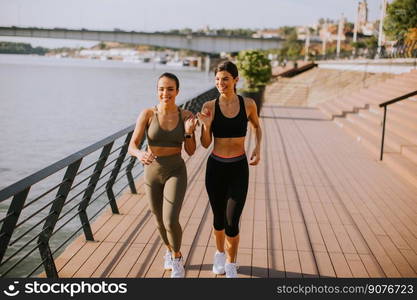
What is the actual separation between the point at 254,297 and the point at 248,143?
842cm

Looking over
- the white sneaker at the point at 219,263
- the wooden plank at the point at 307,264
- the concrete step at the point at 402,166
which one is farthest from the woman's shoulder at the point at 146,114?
the concrete step at the point at 402,166

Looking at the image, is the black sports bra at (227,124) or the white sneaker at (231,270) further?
the white sneaker at (231,270)

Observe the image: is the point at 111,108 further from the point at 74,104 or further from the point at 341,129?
the point at 341,129

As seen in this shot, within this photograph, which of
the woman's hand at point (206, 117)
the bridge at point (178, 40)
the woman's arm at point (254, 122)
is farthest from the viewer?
the bridge at point (178, 40)

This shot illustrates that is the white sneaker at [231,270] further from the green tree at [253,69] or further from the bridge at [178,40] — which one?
the bridge at [178,40]

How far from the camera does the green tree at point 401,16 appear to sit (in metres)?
38.8

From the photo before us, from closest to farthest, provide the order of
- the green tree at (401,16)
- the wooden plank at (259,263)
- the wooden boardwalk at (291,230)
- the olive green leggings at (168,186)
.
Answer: the olive green leggings at (168,186)
the wooden plank at (259,263)
the wooden boardwalk at (291,230)
the green tree at (401,16)

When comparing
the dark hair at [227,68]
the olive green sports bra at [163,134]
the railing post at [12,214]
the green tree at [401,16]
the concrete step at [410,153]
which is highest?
the green tree at [401,16]

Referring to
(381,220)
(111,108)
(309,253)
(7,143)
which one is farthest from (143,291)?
(111,108)

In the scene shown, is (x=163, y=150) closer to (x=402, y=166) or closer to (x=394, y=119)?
(x=402, y=166)

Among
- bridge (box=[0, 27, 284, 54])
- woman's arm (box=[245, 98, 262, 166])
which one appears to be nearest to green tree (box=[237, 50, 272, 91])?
woman's arm (box=[245, 98, 262, 166])

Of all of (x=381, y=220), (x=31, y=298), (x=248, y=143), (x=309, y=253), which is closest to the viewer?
(x=31, y=298)

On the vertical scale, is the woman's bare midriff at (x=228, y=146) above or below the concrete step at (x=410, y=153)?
above

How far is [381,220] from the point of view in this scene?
247 inches
